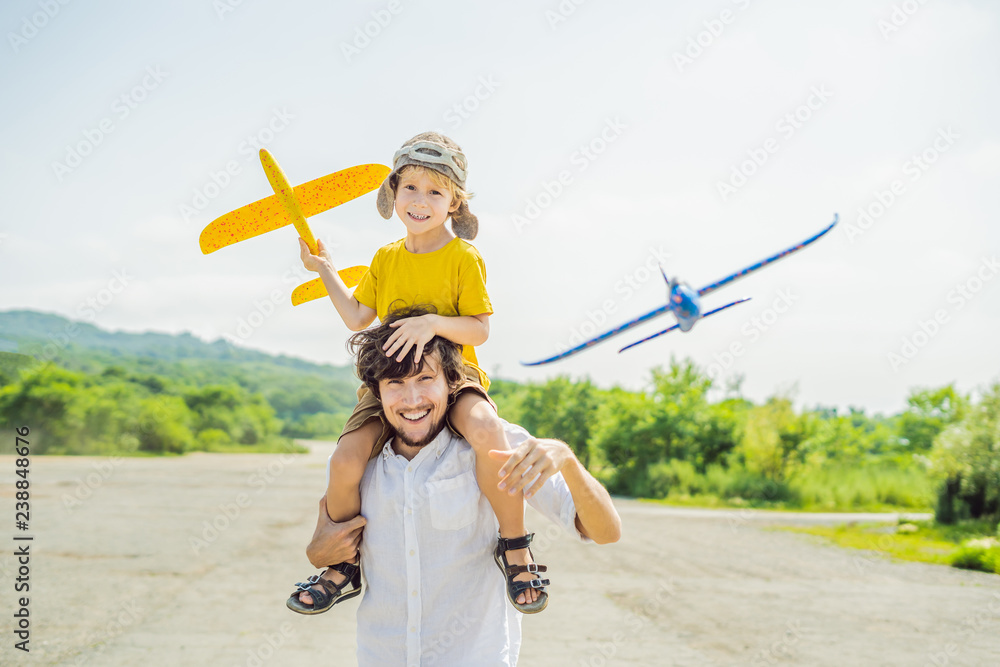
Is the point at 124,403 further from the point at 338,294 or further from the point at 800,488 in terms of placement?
the point at 338,294

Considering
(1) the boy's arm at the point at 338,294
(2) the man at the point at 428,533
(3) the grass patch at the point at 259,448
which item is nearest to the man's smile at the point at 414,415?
(2) the man at the point at 428,533

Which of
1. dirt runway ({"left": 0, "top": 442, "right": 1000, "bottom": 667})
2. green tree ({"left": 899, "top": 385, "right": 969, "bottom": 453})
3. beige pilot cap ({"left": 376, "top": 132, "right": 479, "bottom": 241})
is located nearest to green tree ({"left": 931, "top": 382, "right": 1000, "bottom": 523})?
dirt runway ({"left": 0, "top": 442, "right": 1000, "bottom": 667})

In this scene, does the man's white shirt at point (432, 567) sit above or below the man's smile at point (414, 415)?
below

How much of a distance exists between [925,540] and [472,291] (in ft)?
69.5

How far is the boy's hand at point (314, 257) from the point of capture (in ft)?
9.39

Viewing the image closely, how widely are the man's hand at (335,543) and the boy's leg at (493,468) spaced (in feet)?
1.56

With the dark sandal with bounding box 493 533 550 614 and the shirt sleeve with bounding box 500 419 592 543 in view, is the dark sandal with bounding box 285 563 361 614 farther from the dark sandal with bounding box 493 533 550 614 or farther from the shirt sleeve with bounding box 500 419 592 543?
the shirt sleeve with bounding box 500 419 592 543

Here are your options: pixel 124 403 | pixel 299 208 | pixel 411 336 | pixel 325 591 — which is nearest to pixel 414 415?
pixel 411 336

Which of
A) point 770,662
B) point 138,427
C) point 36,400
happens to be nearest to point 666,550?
point 770,662

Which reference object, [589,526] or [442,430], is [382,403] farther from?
[589,526]

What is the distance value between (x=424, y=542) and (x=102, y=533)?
20.5 m

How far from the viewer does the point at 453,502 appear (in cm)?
254

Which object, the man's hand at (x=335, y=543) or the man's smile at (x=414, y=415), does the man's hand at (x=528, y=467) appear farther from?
the man's hand at (x=335, y=543)

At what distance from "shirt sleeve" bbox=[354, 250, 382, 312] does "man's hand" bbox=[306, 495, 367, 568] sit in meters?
0.86
